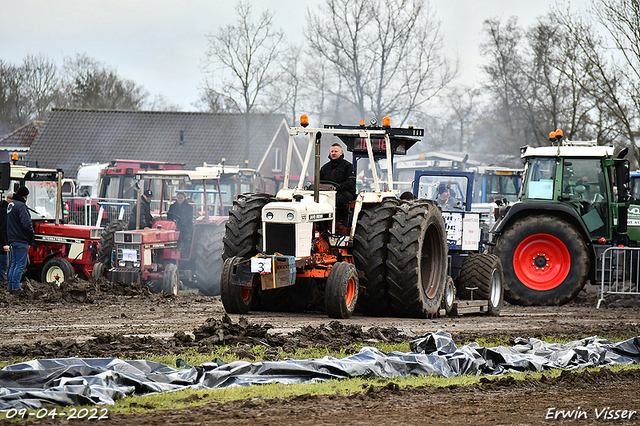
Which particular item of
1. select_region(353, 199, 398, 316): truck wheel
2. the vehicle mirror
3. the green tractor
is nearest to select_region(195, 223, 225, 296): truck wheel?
the vehicle mirror

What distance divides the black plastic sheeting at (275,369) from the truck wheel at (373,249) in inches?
100

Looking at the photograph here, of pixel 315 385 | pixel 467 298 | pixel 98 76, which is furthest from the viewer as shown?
pixel 98 76

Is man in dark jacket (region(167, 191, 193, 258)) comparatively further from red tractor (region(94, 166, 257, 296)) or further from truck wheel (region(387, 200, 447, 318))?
truck wheel (region(387, 200, 447, 318))

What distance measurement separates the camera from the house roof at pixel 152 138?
1652 inches

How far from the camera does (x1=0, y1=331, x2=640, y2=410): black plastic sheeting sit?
196 inches

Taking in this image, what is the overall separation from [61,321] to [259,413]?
5.19 meters

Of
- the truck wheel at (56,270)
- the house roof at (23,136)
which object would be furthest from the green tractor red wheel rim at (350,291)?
the house roof at (23,136)

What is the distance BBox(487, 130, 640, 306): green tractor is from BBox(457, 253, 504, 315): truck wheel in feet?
4.57

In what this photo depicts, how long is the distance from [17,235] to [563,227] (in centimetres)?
957

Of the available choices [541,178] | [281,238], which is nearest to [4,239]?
[281,238]

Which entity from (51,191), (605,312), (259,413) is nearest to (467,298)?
(605,312)

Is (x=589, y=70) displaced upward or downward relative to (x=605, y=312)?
upward

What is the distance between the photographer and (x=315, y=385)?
5.70 meters

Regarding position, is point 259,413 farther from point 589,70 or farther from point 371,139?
point 589,70
